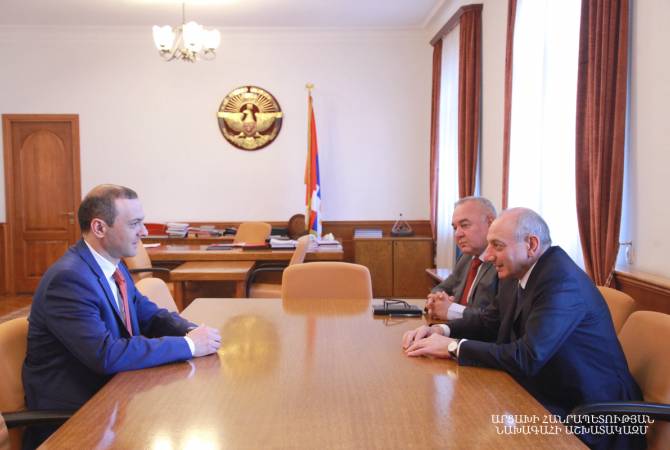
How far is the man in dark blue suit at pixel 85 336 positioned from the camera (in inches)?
70.8

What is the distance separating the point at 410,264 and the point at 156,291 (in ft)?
13.5

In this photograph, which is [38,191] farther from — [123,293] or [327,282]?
[123,293]

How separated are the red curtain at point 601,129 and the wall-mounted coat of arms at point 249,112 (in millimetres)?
4423

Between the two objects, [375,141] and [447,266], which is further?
[375,141]

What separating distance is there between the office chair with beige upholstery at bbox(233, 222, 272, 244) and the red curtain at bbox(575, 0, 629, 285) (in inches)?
149

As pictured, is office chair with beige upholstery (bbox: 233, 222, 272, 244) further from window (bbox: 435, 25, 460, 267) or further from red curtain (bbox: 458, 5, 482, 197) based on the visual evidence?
red curtain (bbox: 458, 5, 482, 197)

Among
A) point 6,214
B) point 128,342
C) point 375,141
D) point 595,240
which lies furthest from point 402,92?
point 128,342

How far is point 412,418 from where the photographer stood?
1438mm

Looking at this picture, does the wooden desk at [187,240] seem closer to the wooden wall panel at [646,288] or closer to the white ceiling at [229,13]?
the white ceiling at [229,13]

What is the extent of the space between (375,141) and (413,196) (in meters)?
0.83

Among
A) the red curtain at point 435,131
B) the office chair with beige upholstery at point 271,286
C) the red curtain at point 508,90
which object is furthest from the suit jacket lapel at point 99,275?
the red curtain at point 435,131

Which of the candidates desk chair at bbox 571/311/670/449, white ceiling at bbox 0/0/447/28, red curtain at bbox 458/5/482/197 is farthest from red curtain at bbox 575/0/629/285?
white ceiling at bbox 0/0/447/28

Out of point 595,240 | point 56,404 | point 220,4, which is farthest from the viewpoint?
point 220,4

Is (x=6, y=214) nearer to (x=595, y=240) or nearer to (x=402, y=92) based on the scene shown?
(x=402, y=92)
